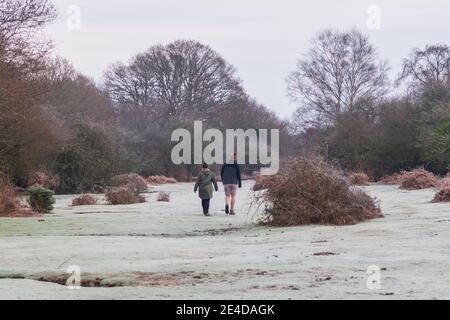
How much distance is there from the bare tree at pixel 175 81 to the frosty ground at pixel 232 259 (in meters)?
59.6

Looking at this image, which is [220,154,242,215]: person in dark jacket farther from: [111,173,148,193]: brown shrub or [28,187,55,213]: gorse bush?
[111,173,148,193]: brown shrub

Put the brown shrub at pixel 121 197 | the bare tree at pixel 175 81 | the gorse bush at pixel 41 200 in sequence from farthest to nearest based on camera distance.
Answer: the bare tree at pixel 175 81, the brown shrub at pixel 121 197, the gorse bush at pixel 41 200

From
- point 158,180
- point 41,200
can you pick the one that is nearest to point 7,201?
point 41,200

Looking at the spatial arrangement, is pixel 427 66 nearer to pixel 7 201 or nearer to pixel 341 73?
pixel 341 73

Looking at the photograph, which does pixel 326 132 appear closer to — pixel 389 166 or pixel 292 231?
pixel 389 166

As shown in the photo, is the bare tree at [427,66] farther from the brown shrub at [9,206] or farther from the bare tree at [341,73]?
the brown shrub at [9,206]

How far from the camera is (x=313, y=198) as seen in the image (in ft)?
65.1

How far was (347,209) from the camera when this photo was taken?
19453 mm

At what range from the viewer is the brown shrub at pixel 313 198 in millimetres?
19484

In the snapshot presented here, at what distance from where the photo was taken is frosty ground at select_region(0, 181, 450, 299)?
30.0 feet

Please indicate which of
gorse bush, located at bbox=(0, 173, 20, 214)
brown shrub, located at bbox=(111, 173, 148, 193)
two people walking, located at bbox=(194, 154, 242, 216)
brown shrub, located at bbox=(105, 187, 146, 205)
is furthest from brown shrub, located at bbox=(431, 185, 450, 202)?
brown shrub, located at bbox=(111, 173, 148, 193)

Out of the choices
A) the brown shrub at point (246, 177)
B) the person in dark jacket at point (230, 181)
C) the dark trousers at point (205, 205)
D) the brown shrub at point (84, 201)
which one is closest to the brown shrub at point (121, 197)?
the brown shrub at point (84, 201)

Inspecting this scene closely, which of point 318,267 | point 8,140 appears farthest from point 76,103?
point 318,267
